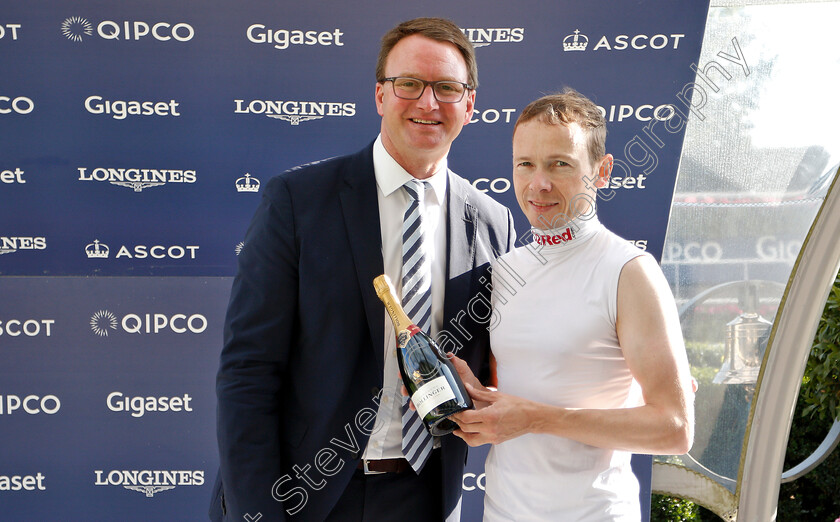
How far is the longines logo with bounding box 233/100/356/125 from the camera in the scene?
111 inches

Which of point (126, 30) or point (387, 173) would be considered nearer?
point (387, 173)

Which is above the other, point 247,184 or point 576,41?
point 576,41

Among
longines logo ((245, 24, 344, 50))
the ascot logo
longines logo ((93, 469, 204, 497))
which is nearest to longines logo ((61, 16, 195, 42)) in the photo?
the ascot logo

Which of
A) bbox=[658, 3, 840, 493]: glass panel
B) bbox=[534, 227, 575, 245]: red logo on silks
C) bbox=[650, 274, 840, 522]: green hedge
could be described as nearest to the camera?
bbox=[534, 227, 575, 245]: red logo on silks

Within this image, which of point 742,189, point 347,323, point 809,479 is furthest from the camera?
point 809,479

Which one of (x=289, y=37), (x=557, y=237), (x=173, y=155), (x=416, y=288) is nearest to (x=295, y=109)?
(x=289, y=37)

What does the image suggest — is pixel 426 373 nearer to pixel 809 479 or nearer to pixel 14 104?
pixel 14 104

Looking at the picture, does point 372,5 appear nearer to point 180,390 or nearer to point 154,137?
point 154,137

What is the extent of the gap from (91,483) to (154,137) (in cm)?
153

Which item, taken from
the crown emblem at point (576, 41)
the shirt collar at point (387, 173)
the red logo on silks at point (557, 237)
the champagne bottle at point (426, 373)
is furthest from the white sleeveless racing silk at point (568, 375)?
the crown emblem at point (576, 41)

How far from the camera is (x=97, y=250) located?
9.33 feet

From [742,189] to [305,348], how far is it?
7.18 ft

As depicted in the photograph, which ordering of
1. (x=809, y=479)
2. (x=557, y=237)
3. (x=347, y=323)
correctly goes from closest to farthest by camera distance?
(x=557, y=237) → (x=347, y=323) → (x=809, y=479)

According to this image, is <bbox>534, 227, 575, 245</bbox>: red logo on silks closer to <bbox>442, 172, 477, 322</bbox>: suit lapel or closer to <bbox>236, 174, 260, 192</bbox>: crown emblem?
<bbox>442, 172, 477, 322</bbox>: suit lapel
